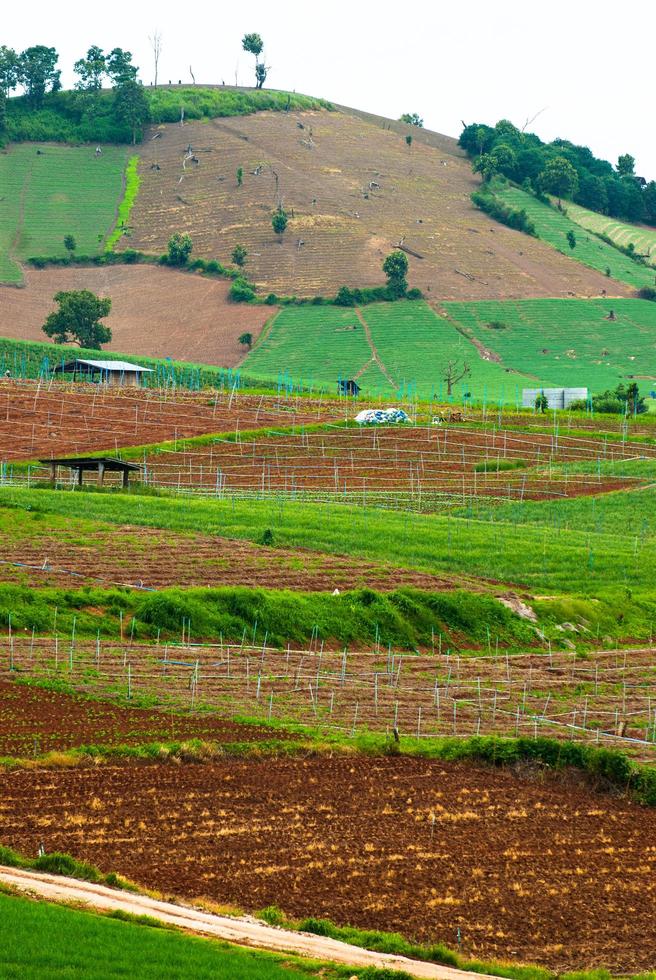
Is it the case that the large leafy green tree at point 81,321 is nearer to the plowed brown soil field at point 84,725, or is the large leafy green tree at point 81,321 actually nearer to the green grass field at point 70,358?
the green grass field at point 70,358

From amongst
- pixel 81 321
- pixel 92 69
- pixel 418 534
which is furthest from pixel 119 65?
pixel 418 534

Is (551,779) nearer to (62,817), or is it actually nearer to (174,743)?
(174,743)

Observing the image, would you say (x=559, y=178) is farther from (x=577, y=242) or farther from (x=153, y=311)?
(x=153, y=311)

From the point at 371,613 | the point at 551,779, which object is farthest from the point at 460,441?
the point at 551,779

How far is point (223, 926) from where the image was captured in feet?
66.6

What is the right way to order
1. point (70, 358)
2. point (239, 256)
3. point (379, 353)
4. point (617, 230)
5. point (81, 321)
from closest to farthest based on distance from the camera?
point (70, 358)
point (81, 321)
point (379, 353)
point (239, 256)
point (617, 230)

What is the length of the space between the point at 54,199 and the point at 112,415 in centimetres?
8676

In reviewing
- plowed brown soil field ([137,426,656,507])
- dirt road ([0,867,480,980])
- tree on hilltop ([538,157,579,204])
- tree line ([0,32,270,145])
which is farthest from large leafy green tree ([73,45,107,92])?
dirt road ([0,867,480,980])

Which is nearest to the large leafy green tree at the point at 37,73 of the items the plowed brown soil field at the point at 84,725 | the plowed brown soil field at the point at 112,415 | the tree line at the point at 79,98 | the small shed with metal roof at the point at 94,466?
the tree line at the point at 79,98

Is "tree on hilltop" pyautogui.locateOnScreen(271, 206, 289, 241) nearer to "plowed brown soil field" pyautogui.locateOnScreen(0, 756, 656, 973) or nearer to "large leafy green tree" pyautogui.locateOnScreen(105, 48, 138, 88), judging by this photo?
"large leafy green tree" pyautogui.locateOnScreen(105, 48, 138, 88)

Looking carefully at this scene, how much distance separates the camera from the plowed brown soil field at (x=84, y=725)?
95.0 feet

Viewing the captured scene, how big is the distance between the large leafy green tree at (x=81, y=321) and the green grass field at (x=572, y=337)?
32.6 m

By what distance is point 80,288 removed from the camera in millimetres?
145375

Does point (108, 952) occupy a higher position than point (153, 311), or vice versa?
point (153, 311)
